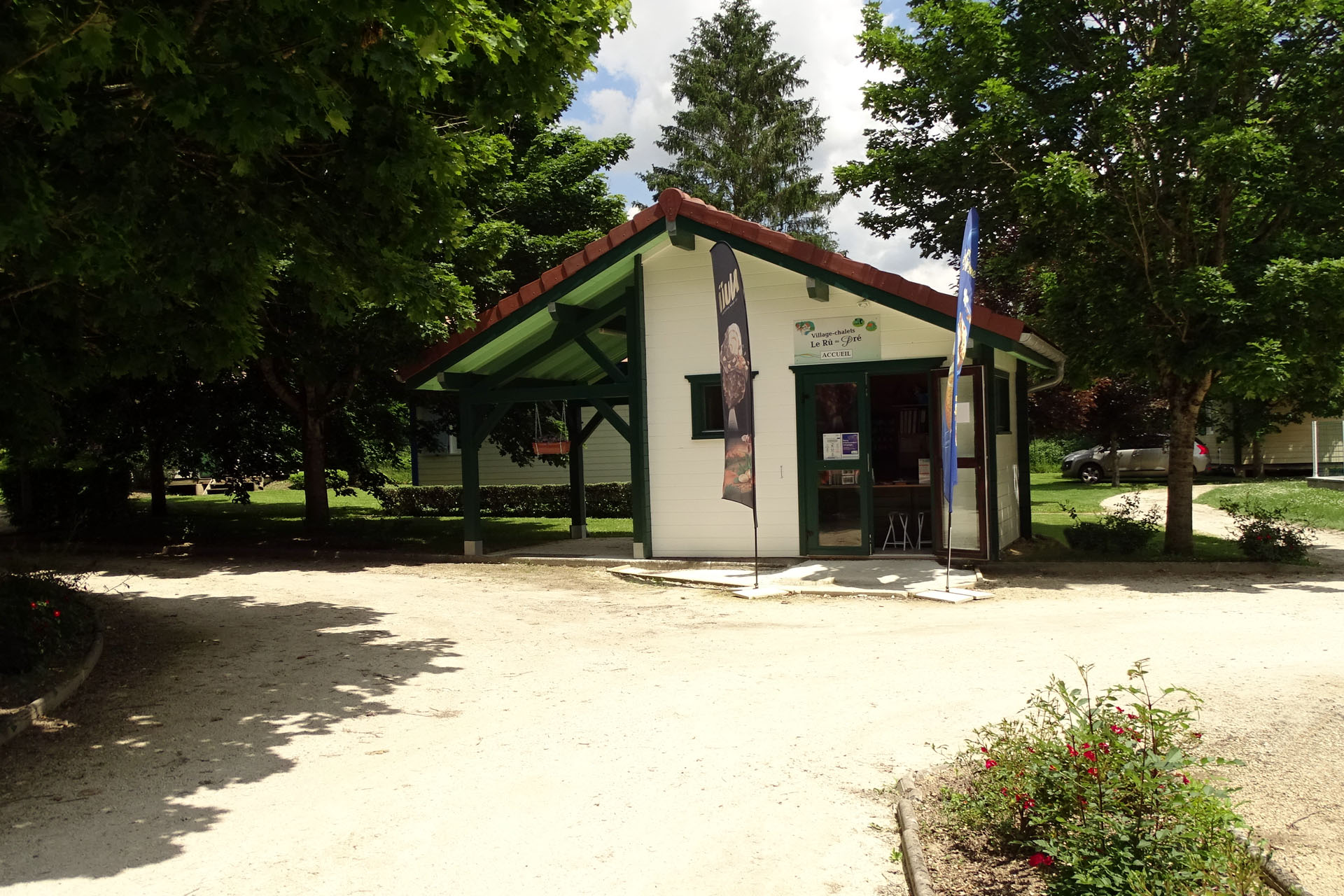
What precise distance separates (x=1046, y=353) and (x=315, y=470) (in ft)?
41.1

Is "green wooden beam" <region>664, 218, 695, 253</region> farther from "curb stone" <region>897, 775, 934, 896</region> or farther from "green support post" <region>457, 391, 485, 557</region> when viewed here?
"curb stone" <region>897, 775, 934, 896</region>

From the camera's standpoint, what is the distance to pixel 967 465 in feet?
40.9

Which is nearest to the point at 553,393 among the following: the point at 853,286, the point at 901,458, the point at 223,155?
the point at 853,286

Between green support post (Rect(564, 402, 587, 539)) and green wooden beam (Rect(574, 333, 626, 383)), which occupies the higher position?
green wooden beam (Rect(574, 333, 626, 383))

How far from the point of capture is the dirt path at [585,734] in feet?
14.0

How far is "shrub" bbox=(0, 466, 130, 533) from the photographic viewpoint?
62.8 ft

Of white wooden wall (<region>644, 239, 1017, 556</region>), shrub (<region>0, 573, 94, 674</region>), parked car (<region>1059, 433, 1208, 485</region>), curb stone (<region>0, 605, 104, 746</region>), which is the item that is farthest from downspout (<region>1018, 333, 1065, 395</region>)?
parked car (<region>1059, 433, 1208, 485</region>)

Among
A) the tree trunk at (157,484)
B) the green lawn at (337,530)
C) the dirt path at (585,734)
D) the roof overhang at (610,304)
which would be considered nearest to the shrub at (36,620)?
the dirt path at (585,734)

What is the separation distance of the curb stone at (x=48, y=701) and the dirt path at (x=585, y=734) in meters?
0.10

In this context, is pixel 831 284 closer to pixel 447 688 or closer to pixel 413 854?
pixel 447 688

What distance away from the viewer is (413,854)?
436 cm

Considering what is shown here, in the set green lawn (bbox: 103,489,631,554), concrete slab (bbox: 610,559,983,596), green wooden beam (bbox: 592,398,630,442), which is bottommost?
concrete slab (bbox: 610,559,983,596)

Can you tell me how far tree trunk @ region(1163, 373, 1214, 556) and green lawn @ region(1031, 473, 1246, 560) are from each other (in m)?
0.26

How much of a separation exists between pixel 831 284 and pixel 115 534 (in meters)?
14.2
